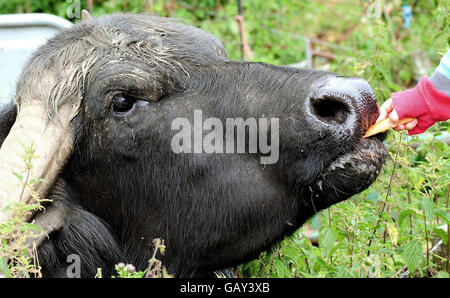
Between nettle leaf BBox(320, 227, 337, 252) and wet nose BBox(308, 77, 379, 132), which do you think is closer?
wet nose BBox(308, 77, 379, 132)

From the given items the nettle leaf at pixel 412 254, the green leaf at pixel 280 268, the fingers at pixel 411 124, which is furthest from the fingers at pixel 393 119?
Result: the green leaf at pixel 280 268

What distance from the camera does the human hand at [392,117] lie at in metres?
3.47

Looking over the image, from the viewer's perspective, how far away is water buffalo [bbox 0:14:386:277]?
339 centimetres

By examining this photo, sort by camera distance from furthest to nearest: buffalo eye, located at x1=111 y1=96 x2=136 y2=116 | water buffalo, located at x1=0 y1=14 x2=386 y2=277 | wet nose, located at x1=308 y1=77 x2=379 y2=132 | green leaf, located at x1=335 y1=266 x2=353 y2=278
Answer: green leaf, located at x1=335 y1=266 x2=353 y2=278, buffalo eye, located at x1=111 y1=96 x2=136 y2=116, water buffalo, located at x1=0 y1=14 x2=386 y2=277, wet nose, located at x1=308 y1=77 x2=379 y2=132

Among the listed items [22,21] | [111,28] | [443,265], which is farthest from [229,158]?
[22,21]

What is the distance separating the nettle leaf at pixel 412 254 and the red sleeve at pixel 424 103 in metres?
0.71

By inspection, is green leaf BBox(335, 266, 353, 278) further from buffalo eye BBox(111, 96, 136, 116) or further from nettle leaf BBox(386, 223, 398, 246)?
buffalo eye BBox(111, 96, 136, 116)

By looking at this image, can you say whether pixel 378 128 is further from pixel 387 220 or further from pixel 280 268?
pixel 280 268

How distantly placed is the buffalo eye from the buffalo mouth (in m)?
1.00

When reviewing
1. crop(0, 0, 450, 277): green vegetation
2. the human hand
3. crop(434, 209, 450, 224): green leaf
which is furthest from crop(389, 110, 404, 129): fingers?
crop(434, 209, 450, 224): green leaf

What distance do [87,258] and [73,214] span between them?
240mm

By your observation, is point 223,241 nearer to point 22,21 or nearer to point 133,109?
point 133,109

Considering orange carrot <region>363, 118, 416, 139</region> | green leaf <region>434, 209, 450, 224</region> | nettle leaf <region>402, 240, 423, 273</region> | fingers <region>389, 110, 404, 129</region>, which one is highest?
fingers <region>389, 110, 404, 129</region>

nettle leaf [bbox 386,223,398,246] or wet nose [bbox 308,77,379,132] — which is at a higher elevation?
wet nose [bbox 308,77,379,132]
